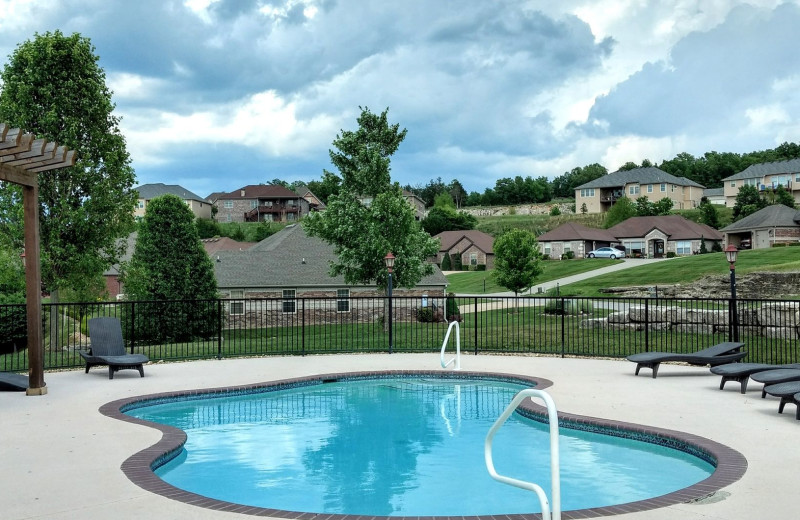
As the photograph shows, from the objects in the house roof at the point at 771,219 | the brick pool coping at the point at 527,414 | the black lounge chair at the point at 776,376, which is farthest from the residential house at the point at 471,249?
the black lounge chair at the point at 776,376

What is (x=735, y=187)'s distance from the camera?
10156 centimetres

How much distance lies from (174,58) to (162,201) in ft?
44.8

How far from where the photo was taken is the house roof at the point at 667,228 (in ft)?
222

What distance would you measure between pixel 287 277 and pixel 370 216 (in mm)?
12406

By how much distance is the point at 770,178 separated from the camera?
95125 millimetres

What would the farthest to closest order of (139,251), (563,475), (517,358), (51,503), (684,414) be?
(139,251) → (517,358) → (684,414) → (563,475) → (51,503)

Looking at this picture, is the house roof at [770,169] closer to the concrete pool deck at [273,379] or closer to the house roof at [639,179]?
the house roof at [639,179]

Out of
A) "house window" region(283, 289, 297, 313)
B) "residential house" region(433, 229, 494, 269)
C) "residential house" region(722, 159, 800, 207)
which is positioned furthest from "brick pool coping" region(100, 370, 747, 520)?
"residential house" region(722, 159, 800, 207)

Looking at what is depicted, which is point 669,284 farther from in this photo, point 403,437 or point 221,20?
point 403,437

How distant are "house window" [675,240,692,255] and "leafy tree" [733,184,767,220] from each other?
33.6ft

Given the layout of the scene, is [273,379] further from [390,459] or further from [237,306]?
[237,306]

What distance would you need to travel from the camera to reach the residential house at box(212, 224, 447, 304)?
37.2 metres

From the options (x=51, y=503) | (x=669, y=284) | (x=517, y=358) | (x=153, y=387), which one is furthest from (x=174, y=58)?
(x=669, y=284)

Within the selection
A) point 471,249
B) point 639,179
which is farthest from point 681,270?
point 639,179
